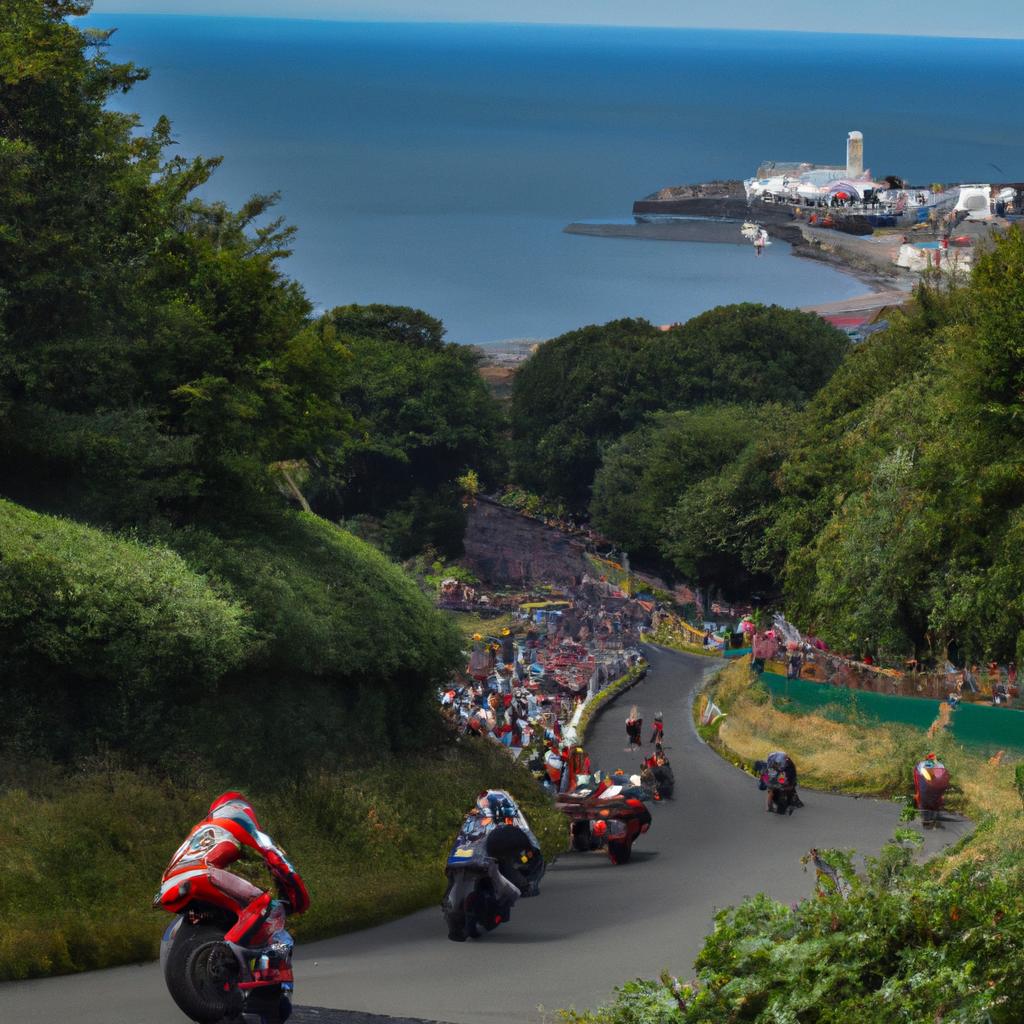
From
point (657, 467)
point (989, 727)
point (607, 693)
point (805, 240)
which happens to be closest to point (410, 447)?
point (657, 467)

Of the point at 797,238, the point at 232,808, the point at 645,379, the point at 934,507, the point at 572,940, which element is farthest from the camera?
the point at 797,238

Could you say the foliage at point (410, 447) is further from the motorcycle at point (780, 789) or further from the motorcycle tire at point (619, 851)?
the motorcycle tire at point (619, 851)

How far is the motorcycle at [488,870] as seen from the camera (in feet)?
42.8

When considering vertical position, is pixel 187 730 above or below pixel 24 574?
below

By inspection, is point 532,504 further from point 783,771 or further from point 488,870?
point 488,870

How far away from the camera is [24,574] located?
14477 millimetres

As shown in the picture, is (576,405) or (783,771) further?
(576,405)

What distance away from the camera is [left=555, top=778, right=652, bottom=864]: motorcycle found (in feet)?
54.1

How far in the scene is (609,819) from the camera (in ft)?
54.5

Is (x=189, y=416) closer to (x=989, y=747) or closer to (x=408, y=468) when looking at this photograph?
(x=989, y=747)

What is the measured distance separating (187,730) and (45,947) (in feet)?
12.8

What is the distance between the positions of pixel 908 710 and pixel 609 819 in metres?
7.80

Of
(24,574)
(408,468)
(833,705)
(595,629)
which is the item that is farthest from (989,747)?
(408,468)

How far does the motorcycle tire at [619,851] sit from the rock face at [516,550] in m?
38.0
